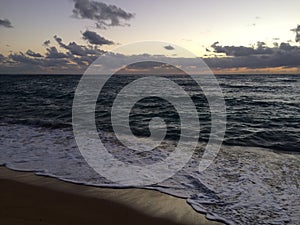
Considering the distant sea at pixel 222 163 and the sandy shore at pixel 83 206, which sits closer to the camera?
the sandy shore at pixel 83 206

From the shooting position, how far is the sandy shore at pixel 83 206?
395 centimetres

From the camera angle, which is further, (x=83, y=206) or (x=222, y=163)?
(x=222, y=163)

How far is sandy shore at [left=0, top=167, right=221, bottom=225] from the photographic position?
156 inches

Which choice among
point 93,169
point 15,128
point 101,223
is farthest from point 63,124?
point 101,223

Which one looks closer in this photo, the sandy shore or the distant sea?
the sandy shore

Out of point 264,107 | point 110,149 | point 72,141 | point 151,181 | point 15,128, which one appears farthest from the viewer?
point 264,107

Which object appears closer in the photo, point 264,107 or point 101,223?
point 101,223

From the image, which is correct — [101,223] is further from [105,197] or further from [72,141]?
[72,141]

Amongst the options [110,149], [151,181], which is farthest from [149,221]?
[110,149]

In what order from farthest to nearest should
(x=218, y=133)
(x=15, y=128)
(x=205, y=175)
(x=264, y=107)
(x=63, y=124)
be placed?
(x=264, y=107) < (x=63, y=124) < (x=15, y=128) < (x=218, y=133) < (x=205, y=175)

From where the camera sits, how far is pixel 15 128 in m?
11.1

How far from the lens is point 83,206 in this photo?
14.4ft

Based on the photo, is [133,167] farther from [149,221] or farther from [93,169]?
[149,221]

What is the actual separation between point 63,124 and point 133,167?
6.55 metres
